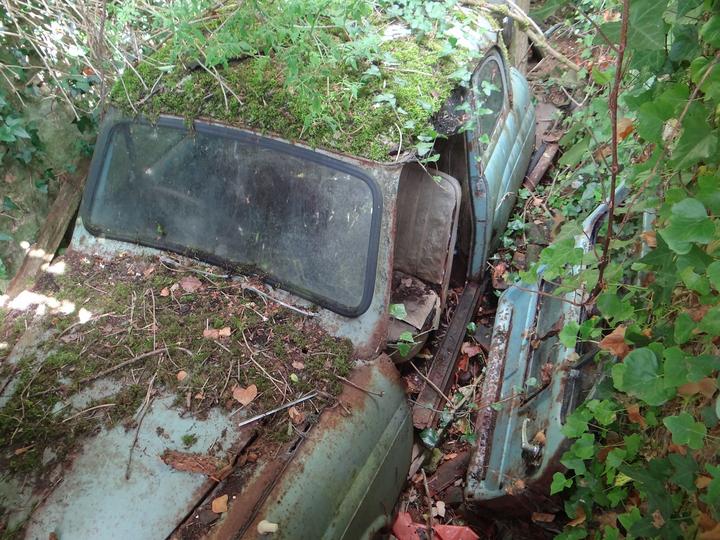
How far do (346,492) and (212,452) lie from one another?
1.72ft

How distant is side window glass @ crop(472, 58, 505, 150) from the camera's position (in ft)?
9.40

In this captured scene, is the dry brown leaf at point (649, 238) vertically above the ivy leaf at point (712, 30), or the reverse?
the ivy leaf at point (712, 30)

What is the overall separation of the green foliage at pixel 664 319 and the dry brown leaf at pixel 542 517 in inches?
5.4

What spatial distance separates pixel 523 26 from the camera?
4172mm

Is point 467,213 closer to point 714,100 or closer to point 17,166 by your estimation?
point 714,100

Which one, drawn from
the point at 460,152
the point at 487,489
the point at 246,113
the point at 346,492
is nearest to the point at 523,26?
the point at 460,152

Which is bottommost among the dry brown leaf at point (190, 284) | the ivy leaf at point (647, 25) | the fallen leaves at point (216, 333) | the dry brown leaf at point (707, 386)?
the fallen leaves at point (216, 333)

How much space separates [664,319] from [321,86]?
1.80 m

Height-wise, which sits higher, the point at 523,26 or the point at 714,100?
the point at 714,100

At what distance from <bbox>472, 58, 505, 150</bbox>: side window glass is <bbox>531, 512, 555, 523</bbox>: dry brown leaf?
75.3 inches

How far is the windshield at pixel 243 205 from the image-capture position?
2.31 m

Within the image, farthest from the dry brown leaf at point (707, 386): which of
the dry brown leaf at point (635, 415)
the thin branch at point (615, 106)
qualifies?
the thin branch at point (615, 106)

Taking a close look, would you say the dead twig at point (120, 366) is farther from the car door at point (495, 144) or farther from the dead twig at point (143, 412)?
the car door at point (495, 144)

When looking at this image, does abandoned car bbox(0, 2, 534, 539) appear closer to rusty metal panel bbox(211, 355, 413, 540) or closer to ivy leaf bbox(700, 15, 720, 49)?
rusty metal panel bbox(211, 355, 413, 540)
